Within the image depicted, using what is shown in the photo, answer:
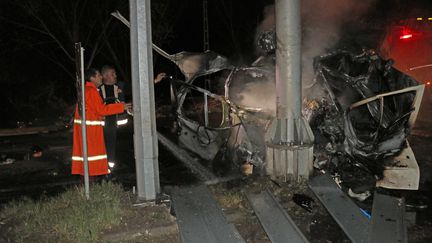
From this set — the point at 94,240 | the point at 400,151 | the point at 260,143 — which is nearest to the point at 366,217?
the point at 400,151

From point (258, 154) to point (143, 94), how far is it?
258cm

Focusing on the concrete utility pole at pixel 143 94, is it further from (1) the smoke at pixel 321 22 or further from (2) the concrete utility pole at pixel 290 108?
(1) the smoke at pixel 321 22

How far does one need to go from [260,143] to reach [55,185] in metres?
3.39

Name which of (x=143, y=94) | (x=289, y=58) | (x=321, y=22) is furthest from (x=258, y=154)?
(x=321, y=22)

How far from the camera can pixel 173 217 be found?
4.66 meters

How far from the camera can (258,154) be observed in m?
6.70

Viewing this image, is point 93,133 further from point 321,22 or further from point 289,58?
point 321,22

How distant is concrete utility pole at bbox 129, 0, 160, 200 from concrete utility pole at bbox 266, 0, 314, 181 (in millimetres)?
1897

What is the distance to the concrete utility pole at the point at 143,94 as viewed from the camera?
15.4 ft

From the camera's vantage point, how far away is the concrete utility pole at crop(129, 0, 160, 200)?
4.70m

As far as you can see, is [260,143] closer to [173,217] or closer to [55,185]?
[173,217]

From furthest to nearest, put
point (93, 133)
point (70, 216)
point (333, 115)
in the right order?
point (333, 115), point (93, 133), point (70, 216)

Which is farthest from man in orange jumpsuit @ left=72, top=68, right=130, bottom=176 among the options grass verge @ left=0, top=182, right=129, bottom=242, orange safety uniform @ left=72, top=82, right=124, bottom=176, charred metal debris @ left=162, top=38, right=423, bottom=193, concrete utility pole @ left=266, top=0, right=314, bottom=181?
concrete utility pole @ left=266, top=0, right=314, bottom=181

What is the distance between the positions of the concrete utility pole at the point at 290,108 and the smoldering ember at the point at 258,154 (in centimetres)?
2
